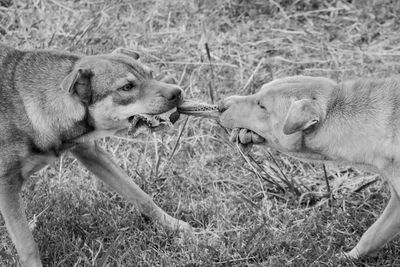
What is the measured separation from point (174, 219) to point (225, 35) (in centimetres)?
296

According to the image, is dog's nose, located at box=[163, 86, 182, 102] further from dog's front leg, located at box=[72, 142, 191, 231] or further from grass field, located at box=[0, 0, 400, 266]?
grass field, located at box=[0, 0, 400, 266]

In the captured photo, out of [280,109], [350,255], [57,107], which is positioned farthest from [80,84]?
[350,255]

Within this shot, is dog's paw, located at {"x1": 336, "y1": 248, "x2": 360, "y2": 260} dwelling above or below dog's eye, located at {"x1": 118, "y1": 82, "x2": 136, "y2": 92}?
below

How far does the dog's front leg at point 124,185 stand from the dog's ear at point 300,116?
1484mm

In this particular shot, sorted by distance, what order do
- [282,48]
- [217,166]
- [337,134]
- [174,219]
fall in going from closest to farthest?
[337,134], [174,219], [217,166], [282,48]

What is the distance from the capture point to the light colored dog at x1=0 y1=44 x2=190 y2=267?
18.1ft

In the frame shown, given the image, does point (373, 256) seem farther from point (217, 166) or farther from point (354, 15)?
point (354, 15)

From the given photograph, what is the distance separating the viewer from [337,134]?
5.45 meters

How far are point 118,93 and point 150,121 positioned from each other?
0.30 metres

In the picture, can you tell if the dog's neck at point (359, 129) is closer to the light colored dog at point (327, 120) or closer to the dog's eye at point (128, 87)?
the light colored dog at point (327, 120)

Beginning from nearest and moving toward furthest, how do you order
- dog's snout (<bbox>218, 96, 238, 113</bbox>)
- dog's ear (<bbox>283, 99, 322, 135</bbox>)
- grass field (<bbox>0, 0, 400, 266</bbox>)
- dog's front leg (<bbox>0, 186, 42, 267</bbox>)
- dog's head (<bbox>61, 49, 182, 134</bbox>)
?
dog's ear (<bbox>283, 99, 322, 135</bbox>) < dog's head (<bbox>61, 49, 182, 134</bbox>) < dog's front leg (<bbox>0, 186, 42, 267</bbox>) < dog's snout (<bbox>218, 96, 238, 113</bbox>) < grass field (<bbox>0, 0, 400, 266</bbox>)

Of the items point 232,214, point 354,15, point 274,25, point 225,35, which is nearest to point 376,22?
point 354,15

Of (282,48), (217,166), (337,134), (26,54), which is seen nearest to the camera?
(337,134)

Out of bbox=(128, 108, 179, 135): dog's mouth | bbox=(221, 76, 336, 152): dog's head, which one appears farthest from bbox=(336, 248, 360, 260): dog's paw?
bbox=(128, 108, 179, 135): dog's mouth
